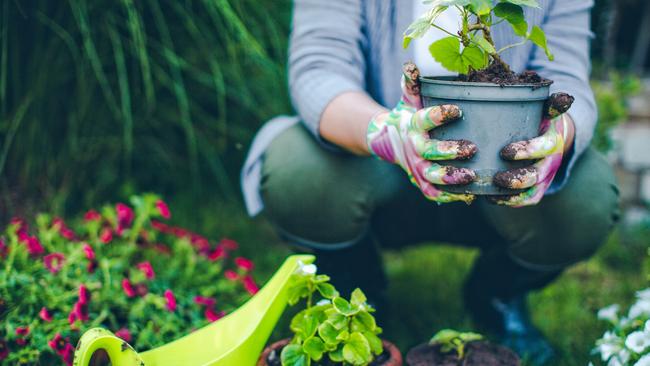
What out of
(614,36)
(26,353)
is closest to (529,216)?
(26,353)

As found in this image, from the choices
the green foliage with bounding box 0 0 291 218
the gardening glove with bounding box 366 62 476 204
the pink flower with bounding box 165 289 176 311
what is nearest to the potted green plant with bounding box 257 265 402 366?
the gardening glove with bounding box 366 62 476 204

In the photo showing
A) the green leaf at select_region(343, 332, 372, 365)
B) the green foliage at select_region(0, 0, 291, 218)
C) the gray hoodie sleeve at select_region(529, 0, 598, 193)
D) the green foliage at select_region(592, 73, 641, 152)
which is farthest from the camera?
the green foliage at select_region(592, 73, 641, 152)

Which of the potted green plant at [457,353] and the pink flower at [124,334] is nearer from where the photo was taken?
the potted green plant at [457,353]

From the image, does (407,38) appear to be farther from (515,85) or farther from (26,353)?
(26,353)

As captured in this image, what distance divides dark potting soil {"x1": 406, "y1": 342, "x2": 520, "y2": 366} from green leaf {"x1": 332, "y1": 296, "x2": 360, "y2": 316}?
0.17 metres

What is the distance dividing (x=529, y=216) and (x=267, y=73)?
3.17 feet

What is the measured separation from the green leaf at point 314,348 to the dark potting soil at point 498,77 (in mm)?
419

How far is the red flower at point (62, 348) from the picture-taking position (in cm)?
106

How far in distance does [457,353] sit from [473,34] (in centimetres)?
50

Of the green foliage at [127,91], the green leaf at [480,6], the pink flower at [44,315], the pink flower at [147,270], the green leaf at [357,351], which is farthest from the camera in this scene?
the green foliage at [127,91]

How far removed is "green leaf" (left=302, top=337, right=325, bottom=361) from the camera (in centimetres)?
91

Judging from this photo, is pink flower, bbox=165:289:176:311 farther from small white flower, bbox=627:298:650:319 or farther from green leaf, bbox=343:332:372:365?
small white flower, bbox=627:298:650:319

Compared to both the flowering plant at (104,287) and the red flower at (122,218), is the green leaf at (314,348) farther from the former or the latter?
the red flower at (122,218)

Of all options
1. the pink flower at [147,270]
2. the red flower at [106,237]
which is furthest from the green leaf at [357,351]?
the red flower at [106,237]
